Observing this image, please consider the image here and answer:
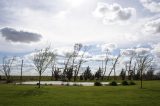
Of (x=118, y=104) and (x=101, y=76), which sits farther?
(x=101, y=76)

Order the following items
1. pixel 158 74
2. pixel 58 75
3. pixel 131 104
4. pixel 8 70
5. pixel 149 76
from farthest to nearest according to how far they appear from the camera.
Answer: pixel 158 74 → pixel 149 76 → pixel 58 75 → pixel 8 70 → pixel 131 104

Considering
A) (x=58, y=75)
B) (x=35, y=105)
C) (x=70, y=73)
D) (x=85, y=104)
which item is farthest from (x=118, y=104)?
(x=58, y=75)

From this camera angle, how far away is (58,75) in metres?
108

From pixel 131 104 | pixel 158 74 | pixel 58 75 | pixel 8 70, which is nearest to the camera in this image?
pixel 131 104

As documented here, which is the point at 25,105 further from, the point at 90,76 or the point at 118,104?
the point at 90,76

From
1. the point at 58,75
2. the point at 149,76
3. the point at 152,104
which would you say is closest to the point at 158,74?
the point at 149,76

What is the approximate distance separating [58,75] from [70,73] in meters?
8.33

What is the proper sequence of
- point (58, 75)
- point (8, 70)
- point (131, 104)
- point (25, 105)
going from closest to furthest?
point (25, 105), point (131, 104), point (8, 70), point (58, 75)

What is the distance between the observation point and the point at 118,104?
24.1m

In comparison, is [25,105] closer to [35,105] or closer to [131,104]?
[35,105]

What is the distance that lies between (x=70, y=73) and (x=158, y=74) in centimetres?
6542

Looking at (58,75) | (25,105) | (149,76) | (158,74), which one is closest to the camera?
(25,105)

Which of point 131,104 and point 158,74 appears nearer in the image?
point 131,104

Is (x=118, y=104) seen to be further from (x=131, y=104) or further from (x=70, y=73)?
(x=70, y=73)
